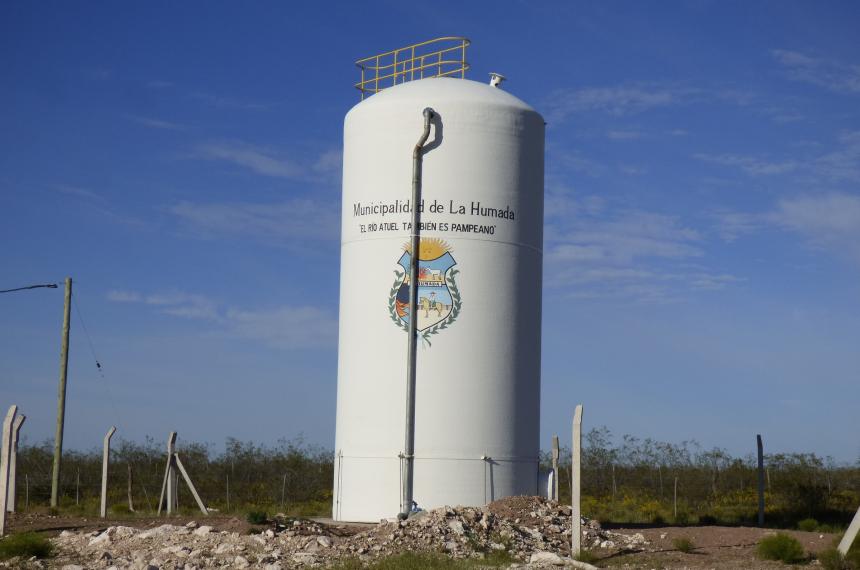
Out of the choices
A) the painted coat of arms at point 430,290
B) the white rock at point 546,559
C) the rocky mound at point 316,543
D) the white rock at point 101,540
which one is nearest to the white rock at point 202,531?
the rocky mound at point 316,543

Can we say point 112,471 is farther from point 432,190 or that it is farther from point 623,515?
point 432,190

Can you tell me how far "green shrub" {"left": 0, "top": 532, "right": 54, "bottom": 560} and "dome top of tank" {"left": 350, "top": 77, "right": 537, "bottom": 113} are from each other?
12.3m

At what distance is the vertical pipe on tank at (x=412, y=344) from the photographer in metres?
24.5

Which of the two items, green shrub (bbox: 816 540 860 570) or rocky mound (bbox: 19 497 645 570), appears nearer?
green shrub (bbox: 816 540 860 570)

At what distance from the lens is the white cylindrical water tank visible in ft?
83.6

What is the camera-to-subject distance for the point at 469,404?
25.5m

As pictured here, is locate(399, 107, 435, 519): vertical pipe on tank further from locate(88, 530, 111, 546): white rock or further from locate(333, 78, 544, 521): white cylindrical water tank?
locate(88, 530, 111, 546): white rock

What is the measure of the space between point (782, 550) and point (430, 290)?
9.81 m

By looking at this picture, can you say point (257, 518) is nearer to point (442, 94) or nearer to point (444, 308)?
point (444, 308)

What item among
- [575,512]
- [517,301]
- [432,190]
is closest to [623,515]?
[517,301]

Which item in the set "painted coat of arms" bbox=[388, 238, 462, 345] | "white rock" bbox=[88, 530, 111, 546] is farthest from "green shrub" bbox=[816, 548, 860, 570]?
"white rock" bbox=[88, 530, 111, 546]

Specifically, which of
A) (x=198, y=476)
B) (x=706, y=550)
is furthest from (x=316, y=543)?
(x=198, y=476)

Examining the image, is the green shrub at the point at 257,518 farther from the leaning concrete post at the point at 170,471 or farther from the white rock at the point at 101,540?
the leaning concrete post at the point at 170,471

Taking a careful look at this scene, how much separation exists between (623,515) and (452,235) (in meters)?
14.4
